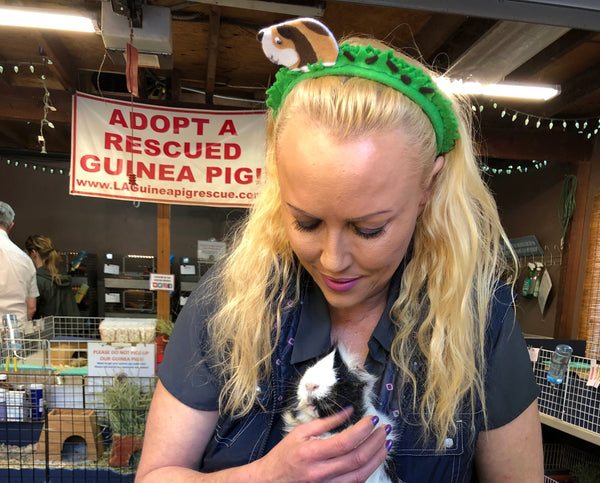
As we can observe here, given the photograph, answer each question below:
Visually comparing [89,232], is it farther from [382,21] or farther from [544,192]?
[544,192]

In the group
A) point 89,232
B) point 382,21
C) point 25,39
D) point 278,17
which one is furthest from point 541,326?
point 89,232

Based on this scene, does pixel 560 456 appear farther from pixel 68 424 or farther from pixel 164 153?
pixel 164 153

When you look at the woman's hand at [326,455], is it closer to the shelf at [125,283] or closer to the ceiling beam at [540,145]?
the ceiling beam at [540,145]

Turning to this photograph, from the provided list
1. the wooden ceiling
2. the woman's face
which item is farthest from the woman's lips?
the wooden ceiling

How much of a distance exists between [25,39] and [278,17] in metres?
1.89

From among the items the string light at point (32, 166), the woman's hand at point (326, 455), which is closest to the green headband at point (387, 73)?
the woman's hand at point (326, 455)

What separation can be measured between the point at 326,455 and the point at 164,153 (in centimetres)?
317

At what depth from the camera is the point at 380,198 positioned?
0.72m

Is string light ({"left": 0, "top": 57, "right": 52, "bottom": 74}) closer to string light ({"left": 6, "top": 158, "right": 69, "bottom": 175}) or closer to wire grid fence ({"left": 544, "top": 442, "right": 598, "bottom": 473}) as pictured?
string light ({"left": 6, "top": 158, "right": 69, "bottom": 175})

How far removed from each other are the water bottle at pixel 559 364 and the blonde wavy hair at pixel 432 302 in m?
1.22

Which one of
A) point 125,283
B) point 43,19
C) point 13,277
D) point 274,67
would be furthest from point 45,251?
point 274,67

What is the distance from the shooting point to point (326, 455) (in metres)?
0.67

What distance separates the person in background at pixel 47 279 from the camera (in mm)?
3981

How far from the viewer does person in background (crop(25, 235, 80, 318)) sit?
3981 millimetres
